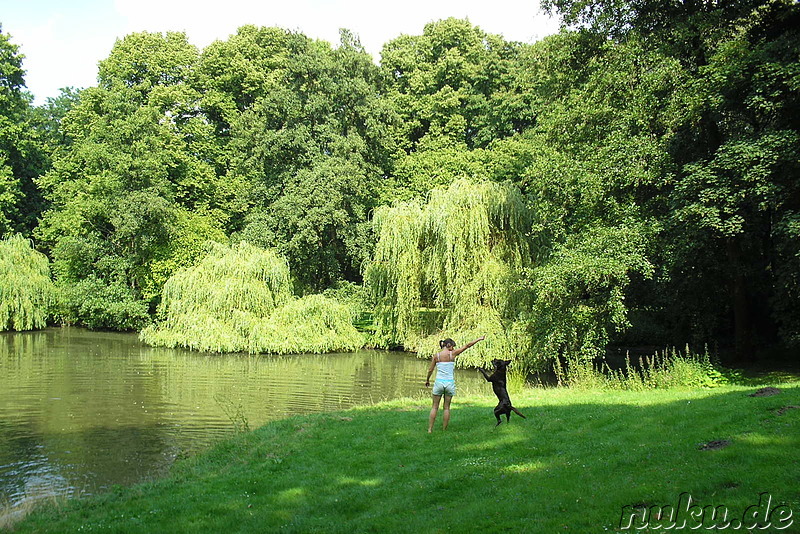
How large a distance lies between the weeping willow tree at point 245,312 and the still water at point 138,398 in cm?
71

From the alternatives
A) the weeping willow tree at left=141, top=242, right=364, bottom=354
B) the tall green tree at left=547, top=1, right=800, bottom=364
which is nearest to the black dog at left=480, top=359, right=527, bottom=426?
the tall green tree at left=547, top=1, right=800, bottom=364

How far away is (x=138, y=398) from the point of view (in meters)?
17.3

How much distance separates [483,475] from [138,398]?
13.0 m

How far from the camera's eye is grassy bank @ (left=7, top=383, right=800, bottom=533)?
19.0 feet

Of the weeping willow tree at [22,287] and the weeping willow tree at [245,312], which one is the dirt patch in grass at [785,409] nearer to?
the weeping willow tree at [245,312]

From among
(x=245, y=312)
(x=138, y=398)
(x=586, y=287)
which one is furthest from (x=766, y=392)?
(x=245, y=312)

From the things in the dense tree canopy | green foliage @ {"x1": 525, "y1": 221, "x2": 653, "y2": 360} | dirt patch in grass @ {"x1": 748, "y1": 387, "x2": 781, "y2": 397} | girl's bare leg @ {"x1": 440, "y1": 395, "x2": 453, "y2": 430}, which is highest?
the dense tree canopy

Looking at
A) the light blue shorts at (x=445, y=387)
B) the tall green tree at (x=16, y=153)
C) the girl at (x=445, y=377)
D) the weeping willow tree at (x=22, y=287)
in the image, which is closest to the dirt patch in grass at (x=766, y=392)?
the girl at (x=445, y=377)

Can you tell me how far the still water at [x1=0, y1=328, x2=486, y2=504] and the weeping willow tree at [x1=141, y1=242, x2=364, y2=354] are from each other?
2.34 ft

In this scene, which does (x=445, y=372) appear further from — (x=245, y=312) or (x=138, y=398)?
(x=245, y=312)

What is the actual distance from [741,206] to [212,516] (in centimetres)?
1411

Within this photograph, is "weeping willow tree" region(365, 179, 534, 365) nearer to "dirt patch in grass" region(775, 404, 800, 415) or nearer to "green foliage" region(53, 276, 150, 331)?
"dirt patch in grass" region(775, 404, 800, 415)

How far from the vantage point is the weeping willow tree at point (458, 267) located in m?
22.9

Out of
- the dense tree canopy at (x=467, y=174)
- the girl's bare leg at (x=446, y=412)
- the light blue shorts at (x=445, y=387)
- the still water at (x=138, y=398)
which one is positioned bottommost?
the still water at (x=138, y=398)
